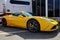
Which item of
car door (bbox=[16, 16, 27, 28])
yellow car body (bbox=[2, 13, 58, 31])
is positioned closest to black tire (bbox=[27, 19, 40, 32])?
yellow car body (bbox=[2, 13, 58, 31])

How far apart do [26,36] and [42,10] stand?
703 cm

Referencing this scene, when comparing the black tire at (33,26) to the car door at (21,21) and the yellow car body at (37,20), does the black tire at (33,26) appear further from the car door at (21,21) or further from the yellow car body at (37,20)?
the car door at (21,21)

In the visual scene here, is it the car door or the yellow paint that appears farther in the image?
the car door

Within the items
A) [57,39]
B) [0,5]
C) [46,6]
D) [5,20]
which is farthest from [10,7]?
[57,39]

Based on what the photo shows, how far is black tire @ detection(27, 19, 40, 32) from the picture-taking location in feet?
30.6

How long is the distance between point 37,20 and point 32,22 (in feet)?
1.13

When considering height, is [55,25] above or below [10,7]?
below

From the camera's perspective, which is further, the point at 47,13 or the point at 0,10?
the point at 47,13

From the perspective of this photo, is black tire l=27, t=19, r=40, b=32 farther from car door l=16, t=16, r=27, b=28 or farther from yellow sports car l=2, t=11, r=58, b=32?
car door l=16, t=16, r=27, b=28

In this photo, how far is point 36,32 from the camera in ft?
30.9

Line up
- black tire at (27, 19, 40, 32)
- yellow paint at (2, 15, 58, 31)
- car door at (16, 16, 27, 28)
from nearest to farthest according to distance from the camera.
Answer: yellow paint at (2, 15, 58, 31) < black tire at (27, 19, 40, 32) < car door at (16, 16, 27, 28)

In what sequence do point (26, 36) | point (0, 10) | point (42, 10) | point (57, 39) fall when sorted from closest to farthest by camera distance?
point (57, 39) → point (26, 36) → point (0, 10) → point (42, 10)

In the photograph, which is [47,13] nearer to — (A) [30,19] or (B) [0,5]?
(B) [0,5]

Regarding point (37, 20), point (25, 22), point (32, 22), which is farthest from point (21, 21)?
point (37, 20)
